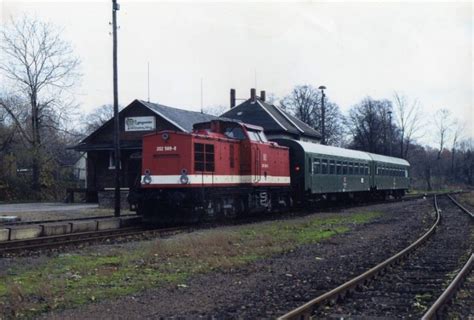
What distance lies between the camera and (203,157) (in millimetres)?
19891

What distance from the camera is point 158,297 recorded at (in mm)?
8422

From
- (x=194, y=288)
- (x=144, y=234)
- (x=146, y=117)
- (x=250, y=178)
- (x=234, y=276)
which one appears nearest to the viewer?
(x=194, y=288)

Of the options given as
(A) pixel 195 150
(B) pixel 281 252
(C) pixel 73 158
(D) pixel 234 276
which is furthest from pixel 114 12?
(C) pixel 73 158

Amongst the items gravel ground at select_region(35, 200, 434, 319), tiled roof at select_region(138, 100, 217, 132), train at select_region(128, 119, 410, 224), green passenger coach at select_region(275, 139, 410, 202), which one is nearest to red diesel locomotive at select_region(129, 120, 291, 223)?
train at select_region(128, 119, 410, 224)

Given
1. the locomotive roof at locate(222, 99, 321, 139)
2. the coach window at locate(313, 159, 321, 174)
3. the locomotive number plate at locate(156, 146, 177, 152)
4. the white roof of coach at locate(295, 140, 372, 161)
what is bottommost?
the coach window at locate(313, 159, 321, 174)

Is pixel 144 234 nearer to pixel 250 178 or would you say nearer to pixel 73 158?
pixel 250 178

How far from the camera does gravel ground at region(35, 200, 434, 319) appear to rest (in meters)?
7.40

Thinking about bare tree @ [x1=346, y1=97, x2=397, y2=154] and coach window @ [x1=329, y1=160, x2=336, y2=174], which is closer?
coach window @ [x1=329, y1=160, x2=336, y2=174]

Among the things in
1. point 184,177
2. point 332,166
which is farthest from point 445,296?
point 332,166

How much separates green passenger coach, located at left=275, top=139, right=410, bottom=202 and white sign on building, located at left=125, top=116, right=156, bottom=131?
14.3 meters

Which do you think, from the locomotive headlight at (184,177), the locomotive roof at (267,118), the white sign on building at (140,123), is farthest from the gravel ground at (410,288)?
the locomotive roof at (267,118)

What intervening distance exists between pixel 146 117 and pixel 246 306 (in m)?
35.4

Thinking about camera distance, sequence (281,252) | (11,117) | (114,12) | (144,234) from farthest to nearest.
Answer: (11,117), (114,12), (144,234), (281,252)

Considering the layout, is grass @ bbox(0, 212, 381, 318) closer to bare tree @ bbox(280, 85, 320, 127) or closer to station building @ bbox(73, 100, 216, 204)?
station building @ bbox(73, 100, 216, 204)
